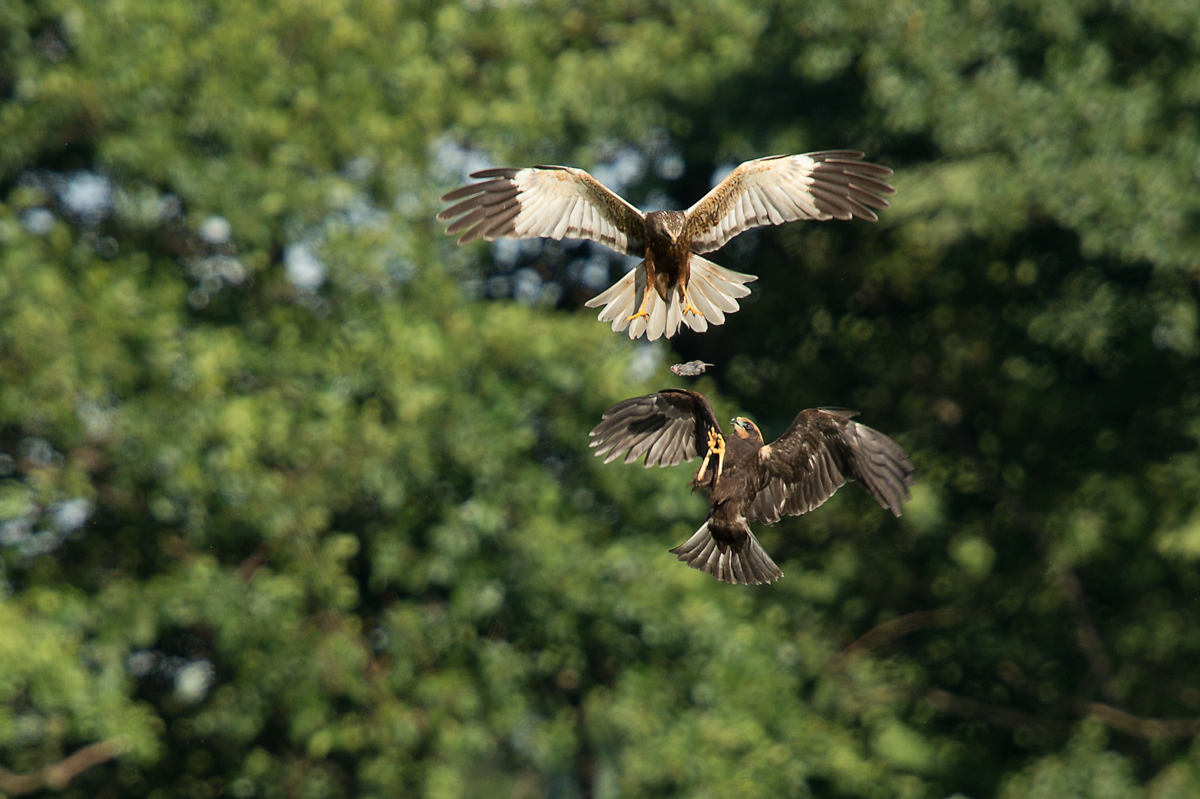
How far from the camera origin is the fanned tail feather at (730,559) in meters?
3.46

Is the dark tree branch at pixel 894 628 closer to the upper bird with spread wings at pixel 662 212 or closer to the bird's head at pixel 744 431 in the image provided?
the upper bird with spread wings at pixel 662 212

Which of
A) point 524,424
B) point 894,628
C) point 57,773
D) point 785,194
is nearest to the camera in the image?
point 785,194

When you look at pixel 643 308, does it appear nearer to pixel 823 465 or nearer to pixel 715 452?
pixel 715 452

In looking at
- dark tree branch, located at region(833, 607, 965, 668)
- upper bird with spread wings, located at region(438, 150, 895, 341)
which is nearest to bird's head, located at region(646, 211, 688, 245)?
upper bird with spread wings, located at region(438, 150, 895, 341)

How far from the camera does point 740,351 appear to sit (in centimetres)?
1152

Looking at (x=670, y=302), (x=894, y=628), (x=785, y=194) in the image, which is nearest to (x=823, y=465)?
(x=670, y=302)

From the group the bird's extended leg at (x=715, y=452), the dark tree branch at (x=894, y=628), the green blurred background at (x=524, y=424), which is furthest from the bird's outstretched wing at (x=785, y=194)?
the dark tree branch at (x=894, y=628)

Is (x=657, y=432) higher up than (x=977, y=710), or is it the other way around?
(x=977, y=710)

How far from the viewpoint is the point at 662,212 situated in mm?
3584

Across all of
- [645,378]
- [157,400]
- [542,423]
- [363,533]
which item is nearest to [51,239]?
[157,400]

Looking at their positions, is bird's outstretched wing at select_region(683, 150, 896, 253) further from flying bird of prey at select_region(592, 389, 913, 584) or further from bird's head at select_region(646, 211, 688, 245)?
flying bird of prey at select_region(592, 389, 913, 584)

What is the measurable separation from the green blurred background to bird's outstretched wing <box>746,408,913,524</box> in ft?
18.7

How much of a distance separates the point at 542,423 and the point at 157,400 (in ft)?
8.69

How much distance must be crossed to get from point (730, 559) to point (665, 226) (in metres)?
0.87
